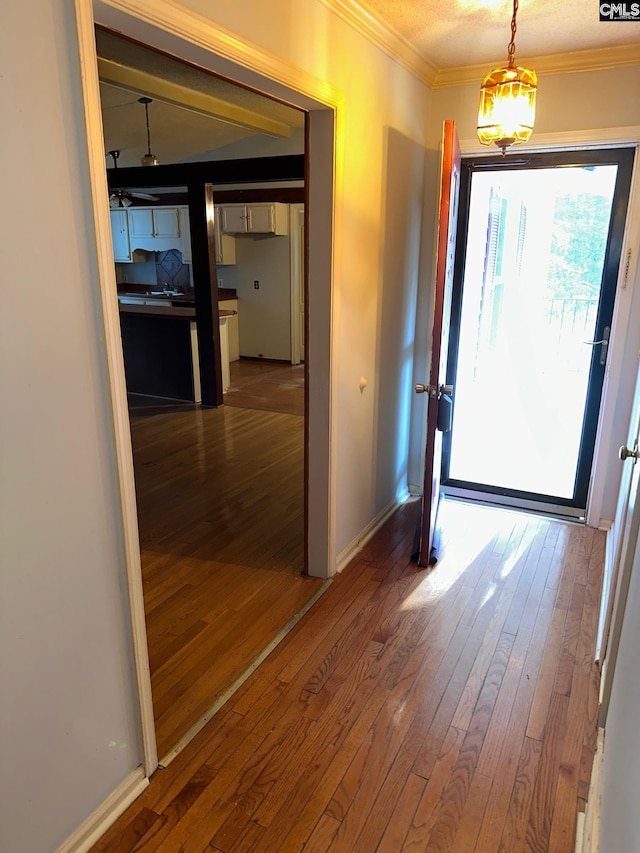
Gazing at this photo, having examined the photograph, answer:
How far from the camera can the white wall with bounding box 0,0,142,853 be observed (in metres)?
1.17

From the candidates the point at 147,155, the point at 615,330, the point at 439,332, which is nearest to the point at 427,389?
the point at 439,332

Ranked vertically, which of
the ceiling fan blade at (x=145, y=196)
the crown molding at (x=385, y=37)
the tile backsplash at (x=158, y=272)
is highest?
the crown molding at (x=385, y=37)

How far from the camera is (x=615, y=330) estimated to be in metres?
3.16

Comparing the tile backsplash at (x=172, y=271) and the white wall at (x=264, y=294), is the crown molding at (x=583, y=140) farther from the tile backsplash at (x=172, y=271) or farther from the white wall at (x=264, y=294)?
the tile backsplash at (x=172, y=271)

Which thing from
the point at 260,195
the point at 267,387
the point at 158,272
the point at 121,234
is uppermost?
the point at 260,195

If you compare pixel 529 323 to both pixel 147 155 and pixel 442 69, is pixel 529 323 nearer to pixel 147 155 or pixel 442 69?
pixel 442 69

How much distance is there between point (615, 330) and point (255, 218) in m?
5.82

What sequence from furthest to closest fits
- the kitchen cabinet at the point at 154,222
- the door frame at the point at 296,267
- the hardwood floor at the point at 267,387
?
the kitchen cabinet at the point at 154,222, the door frame at the point at 296,267, the hardwood floor at the point at 267,387

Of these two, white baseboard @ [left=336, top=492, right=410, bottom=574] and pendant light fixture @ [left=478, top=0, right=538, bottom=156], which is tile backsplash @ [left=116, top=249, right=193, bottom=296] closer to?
white baseboard @ [left=336, top=492, right=410, bottom=574]

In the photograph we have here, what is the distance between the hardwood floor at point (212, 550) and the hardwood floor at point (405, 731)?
0.49 feet

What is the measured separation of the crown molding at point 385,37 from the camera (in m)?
2.26

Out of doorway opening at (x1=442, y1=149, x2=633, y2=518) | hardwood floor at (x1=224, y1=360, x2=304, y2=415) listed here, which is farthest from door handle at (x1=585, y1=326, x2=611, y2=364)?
hardwood floor at (x1=224, y1=360, x2=304, y2=415)

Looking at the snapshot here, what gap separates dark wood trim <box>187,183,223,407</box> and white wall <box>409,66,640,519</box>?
280 centimetres

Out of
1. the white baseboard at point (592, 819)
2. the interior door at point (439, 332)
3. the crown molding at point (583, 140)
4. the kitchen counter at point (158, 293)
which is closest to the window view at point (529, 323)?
the crown molding at point (583, 140)
